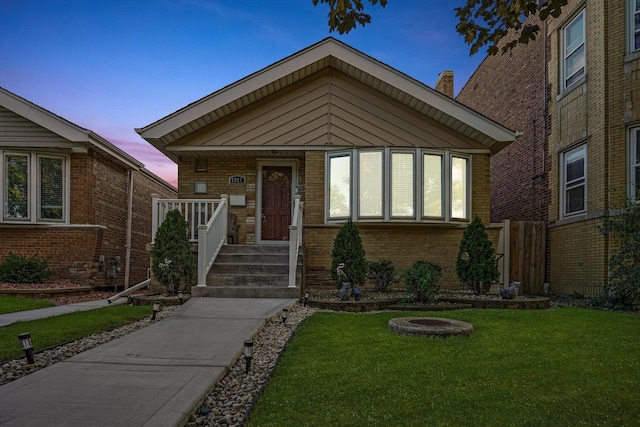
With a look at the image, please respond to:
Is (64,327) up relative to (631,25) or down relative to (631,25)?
down

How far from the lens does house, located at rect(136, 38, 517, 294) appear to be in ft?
34.1

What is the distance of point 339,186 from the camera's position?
10.8 metres

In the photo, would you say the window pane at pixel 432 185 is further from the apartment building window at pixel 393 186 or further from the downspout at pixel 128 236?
the downspout at pixel 128 236

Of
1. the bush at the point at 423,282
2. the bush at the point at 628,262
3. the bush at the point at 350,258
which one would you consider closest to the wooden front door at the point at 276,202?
the bush at the point at 350,258

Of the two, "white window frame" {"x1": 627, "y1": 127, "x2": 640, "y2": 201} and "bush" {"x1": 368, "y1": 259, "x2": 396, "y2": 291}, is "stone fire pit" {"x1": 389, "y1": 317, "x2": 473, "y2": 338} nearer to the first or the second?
"bush" {"x1": 368, "y1": 259, "x2": 396, "y2": 291}

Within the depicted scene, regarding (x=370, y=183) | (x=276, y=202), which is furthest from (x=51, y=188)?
(x=370, y=183)

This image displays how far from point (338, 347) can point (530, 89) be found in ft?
38.3

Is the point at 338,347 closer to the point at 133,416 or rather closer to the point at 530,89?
the point at 133,416

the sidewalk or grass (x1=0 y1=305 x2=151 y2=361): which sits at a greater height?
grass (x1=0 y1=305 x2=151 y2=361)

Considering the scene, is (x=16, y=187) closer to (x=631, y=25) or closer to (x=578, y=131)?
(x=578, y=131)

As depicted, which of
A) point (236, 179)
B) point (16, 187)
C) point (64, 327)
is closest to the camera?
point (64, 327)

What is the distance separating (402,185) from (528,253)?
4.04 metres

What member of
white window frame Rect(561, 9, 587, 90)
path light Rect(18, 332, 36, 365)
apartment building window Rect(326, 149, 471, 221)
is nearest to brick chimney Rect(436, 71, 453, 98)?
white window frame Rect(561, 9, 587, 90)

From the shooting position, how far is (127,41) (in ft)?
45.6
